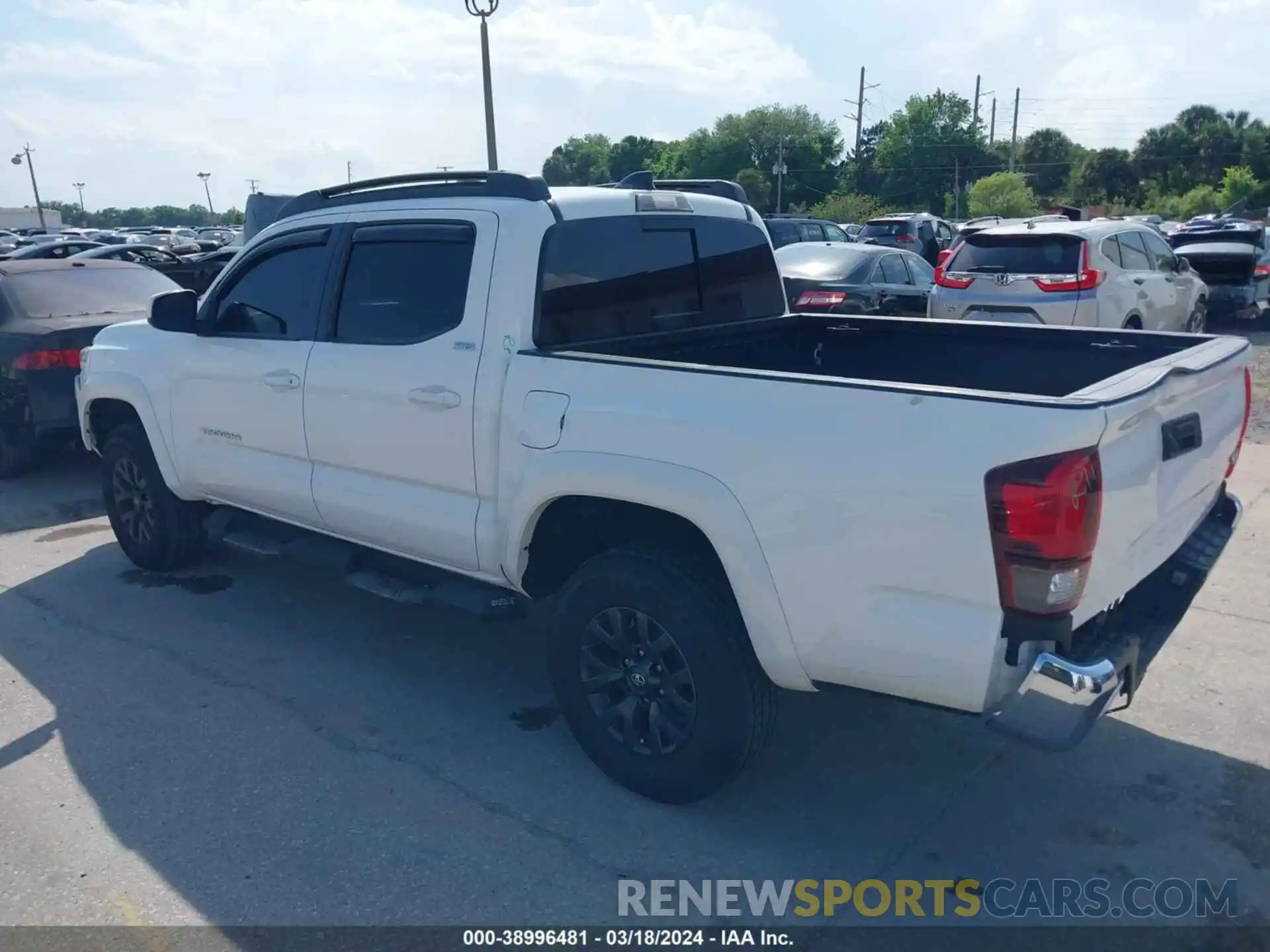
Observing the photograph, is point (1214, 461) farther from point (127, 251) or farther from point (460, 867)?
point (127, 251)

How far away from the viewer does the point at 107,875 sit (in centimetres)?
331

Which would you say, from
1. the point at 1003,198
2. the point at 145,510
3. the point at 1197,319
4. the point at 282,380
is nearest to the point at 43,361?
the point at 145,510

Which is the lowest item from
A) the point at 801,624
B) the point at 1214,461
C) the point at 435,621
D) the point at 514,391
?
the point at 435,621

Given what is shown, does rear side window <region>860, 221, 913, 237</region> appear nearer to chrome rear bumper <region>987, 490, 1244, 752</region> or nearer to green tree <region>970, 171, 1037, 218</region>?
chrome rear bumper <region>987, 490, 1244, 752</region>

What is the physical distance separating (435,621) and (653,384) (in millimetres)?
2517

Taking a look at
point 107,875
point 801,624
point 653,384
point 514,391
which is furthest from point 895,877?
point 107,875

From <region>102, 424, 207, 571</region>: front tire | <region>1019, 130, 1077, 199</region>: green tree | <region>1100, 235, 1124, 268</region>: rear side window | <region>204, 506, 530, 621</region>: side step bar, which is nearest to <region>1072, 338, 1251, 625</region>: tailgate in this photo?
<region>204, 506, 530, 621</region>: side step bar

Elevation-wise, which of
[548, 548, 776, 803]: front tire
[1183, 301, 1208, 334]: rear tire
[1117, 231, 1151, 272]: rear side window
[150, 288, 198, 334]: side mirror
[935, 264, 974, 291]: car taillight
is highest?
[150, 288, 198, 334]: side mirror

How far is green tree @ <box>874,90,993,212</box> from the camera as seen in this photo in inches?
3290

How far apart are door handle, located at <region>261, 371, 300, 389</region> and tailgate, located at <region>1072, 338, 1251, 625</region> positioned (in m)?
3.18

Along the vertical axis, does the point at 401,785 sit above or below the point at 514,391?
below

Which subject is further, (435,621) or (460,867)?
(435,621)

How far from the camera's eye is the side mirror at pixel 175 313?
512cm

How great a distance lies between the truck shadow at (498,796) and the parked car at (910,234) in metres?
18.6
